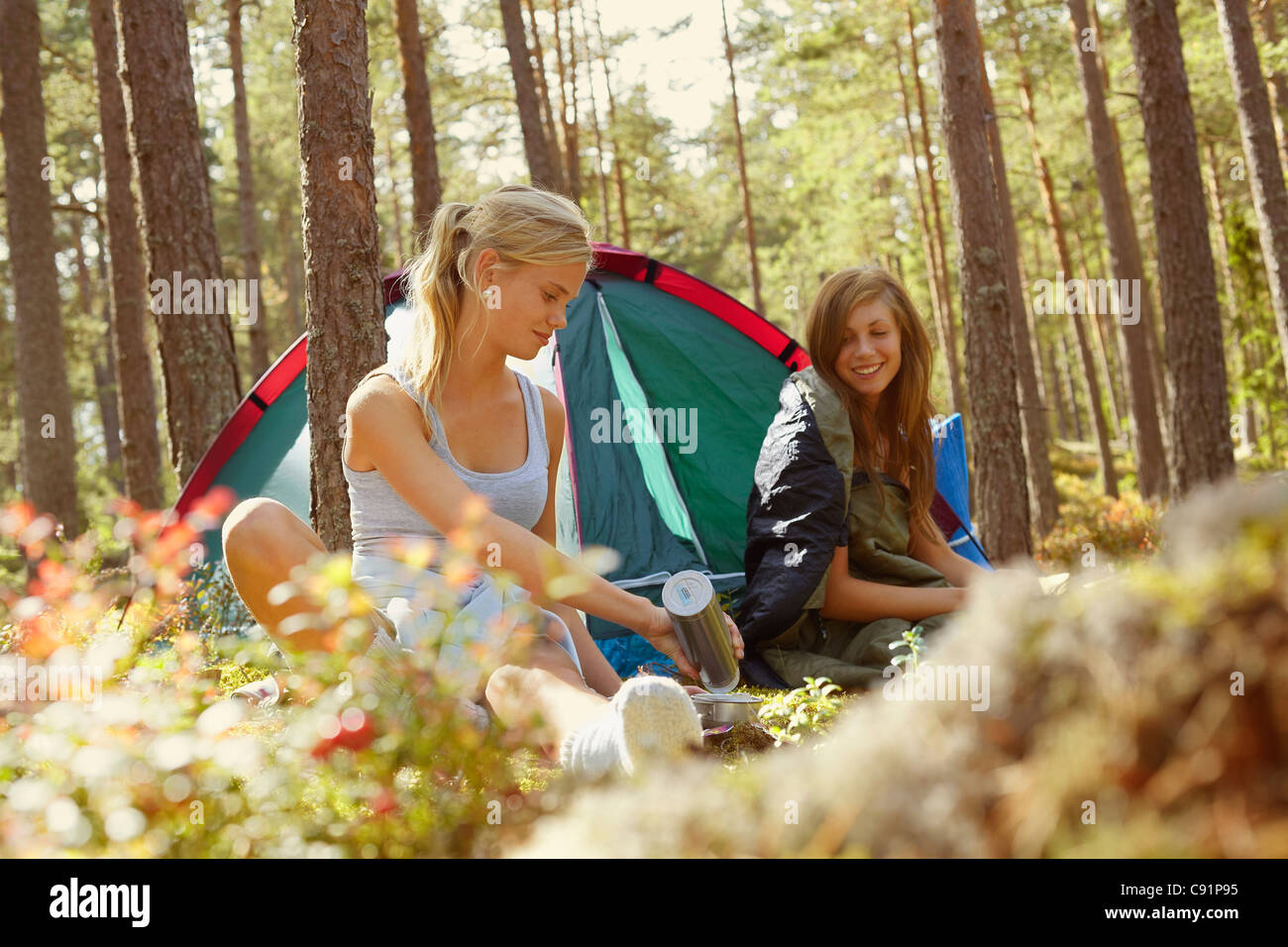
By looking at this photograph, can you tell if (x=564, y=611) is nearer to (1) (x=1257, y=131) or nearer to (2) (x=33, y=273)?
(1) (x=1257, y=131)

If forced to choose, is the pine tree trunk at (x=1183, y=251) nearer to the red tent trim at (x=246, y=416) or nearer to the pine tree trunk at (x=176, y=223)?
the red tent trim at (x=246, y=416)

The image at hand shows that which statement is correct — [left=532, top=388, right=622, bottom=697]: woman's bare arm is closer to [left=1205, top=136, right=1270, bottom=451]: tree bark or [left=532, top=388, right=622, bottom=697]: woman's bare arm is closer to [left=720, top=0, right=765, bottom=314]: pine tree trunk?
[left=1205, top=136, right=1270, bottom=451]: tree bark

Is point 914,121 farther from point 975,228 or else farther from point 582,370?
point 582,370

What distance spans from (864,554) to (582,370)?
6.66 ft

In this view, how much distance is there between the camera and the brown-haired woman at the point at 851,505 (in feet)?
10.6

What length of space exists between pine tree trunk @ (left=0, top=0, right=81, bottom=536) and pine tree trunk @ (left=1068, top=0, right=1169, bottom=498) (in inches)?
383

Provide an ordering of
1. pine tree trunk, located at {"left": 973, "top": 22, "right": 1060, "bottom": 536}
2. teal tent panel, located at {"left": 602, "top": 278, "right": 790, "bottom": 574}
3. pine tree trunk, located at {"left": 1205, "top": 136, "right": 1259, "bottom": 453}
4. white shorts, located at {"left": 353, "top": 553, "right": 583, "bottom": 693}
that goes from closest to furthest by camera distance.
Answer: white shorts, located at {"left": 353, "top": 553, "right": 583, "bottom": 693} → teal tent panel, located at {"left": 602, "top": 278, "right": 790, "bottom": 574} → pine tree trunk, located at {"left": 973, "top": 22, "right": 1060, "bottom": 536} → pine tree trunk, located at {"left": 1205, "top": 136, "right": 1259, "bottom": 453}

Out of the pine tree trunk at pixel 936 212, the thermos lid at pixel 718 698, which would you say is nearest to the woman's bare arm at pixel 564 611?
the thermos lid at pixel 718 698

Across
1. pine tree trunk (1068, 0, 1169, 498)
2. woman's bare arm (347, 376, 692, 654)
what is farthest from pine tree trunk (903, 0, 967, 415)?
woman's bare arm (347, 376, 692, 654)

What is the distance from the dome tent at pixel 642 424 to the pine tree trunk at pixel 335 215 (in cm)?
100

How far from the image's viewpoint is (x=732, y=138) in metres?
21.5

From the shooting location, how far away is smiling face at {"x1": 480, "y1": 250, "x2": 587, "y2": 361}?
8.71 feet

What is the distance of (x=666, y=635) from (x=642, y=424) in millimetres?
2578
